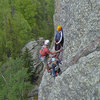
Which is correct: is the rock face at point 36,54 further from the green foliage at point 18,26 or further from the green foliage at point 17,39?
the green foliage at point 18,26

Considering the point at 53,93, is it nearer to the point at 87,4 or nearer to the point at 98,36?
the point at 98,36

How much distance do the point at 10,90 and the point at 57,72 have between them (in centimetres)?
1261

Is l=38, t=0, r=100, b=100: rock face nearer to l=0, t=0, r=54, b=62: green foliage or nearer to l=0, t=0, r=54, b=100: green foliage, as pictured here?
l=0, t=0, r=54, b=100: green foliage

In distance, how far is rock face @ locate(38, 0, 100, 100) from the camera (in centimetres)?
723

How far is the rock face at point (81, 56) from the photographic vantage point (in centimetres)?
723

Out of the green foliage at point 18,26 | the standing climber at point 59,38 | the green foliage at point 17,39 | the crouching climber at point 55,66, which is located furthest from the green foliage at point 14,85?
the crouching climber at point 55,66

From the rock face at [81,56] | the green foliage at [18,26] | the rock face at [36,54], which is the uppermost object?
the rock face at [81,56]

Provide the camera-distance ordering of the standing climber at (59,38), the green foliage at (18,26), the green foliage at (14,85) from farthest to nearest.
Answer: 1. the green foliage at (18,26)
2. the green foliage at (14,85)
3. the standing climber at (59,38)

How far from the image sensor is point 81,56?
8.68m

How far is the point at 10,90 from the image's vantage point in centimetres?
2066

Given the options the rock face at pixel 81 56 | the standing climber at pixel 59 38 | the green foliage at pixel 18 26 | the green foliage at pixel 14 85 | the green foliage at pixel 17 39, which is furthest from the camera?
the green foliage at pixel 18 26

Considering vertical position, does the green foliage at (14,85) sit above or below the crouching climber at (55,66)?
below

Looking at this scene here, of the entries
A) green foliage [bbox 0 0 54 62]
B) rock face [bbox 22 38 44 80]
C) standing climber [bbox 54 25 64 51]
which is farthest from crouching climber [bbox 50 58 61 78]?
green foliage [bbox 0 0 54 62]

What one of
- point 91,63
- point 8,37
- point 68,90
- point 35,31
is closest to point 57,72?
point 68,90
